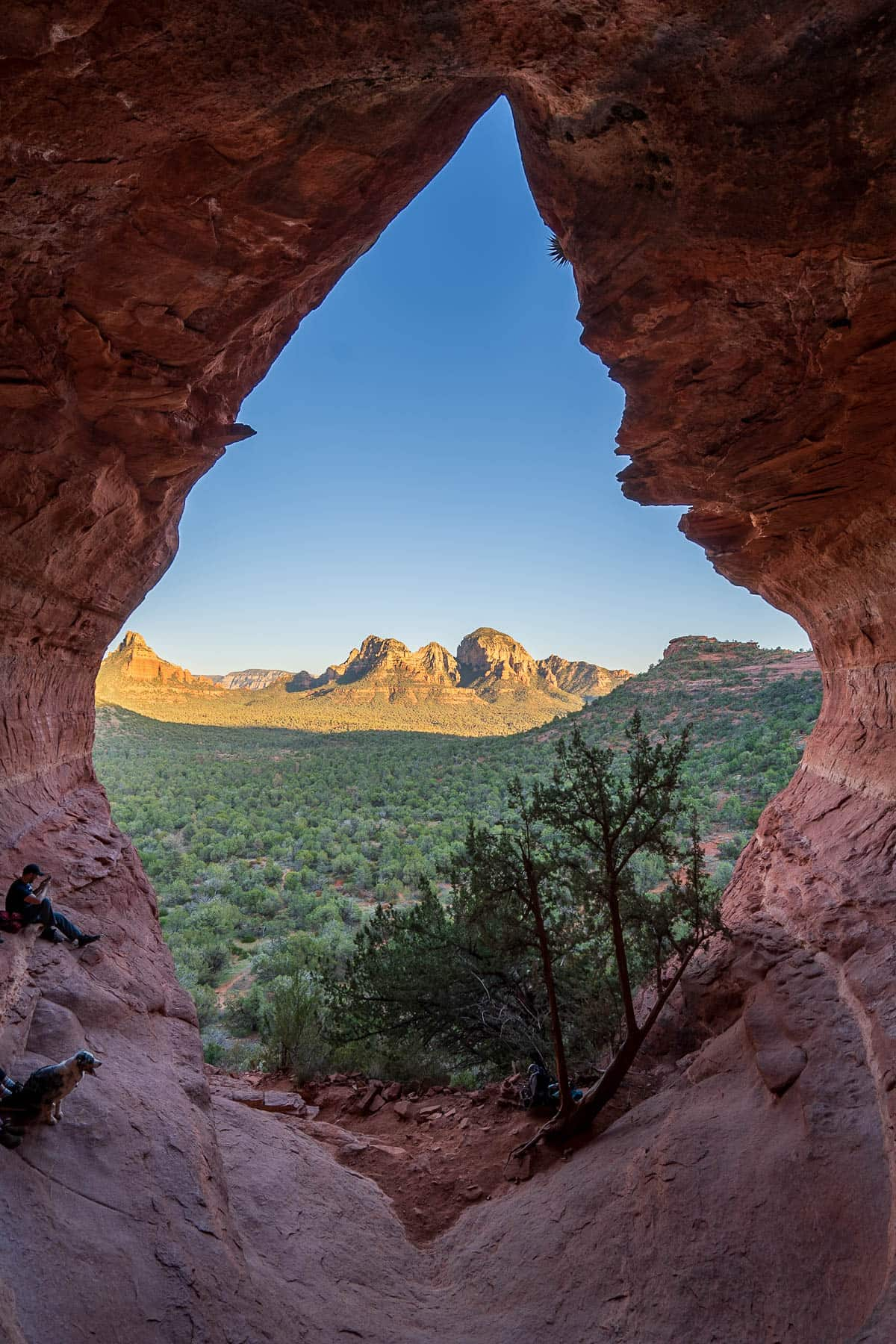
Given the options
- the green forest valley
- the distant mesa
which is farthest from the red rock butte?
the distant mesa

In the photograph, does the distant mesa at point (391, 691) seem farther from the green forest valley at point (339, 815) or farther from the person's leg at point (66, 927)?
the person's leg at point (66, 927)

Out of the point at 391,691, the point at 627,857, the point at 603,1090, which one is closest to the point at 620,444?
the point at 627,857

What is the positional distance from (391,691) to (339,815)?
6886 cm

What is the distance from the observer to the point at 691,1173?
552 cm

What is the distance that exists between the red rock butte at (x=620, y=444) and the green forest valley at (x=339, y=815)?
3.65 meters

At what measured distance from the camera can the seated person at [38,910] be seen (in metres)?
6.28

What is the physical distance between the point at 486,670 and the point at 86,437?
114142 millimetres

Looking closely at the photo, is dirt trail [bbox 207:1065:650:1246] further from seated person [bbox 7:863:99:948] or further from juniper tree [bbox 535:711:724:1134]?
seated person [bbox 7:863:99:948]

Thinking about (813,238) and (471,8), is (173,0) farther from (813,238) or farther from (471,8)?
(813,238)

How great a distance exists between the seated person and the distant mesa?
226 ft

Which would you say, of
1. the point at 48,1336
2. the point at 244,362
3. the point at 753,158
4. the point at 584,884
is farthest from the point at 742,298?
the point at 48,1336

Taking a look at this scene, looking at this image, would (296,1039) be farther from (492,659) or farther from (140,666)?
(492,659)

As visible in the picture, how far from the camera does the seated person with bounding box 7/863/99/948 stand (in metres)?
6.28

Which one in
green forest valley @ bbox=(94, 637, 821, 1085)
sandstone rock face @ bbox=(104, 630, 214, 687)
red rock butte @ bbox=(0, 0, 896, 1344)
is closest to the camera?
red rock butte @ bbox=(0, 0, 896, 1344)
